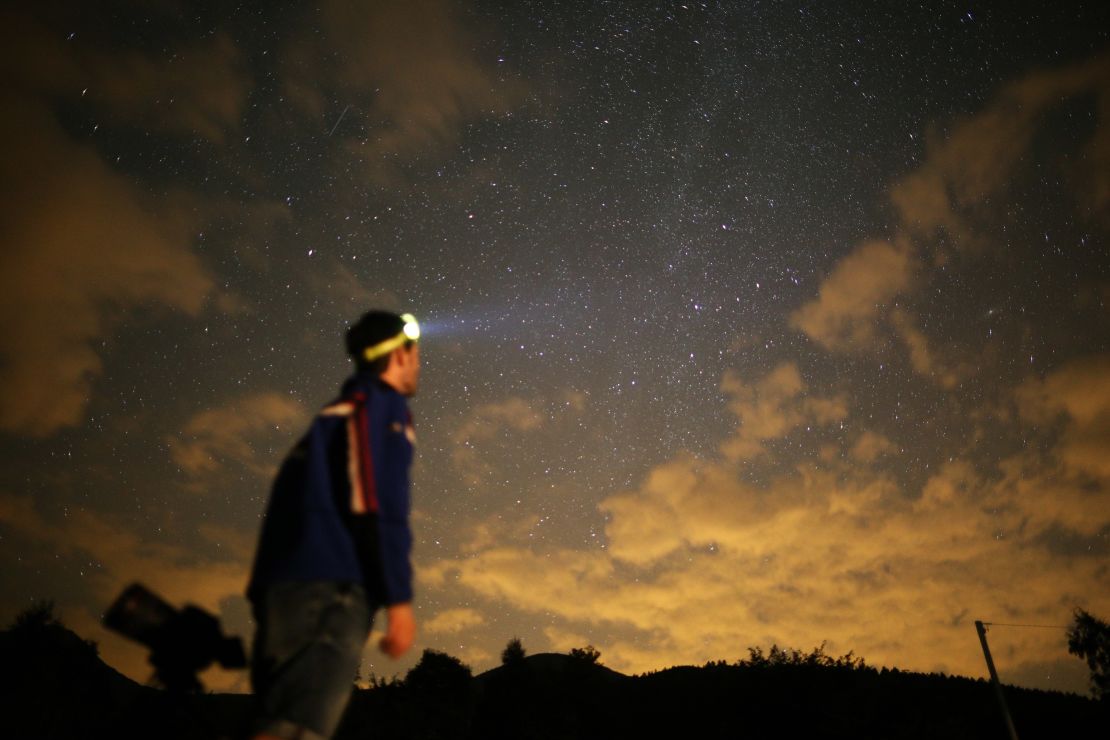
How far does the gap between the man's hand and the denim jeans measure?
0.10 meters

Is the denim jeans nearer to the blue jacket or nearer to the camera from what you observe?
the blue jacket

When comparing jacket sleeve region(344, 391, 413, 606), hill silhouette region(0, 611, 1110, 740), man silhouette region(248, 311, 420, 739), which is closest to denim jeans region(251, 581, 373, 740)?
man silhouette region(248, 311, 420, 739)

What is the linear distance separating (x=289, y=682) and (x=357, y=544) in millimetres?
512

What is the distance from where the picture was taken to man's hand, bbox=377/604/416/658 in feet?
7.73

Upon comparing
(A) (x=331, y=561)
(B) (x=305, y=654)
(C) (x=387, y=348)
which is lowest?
(B) (x=305, y=654)

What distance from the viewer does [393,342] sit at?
3072 mm

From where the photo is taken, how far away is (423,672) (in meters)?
54.3

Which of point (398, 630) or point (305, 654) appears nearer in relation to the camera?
point (305, 654)

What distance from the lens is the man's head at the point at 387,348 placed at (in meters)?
3.02

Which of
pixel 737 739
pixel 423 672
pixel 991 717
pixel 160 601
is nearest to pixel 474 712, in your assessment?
pixel 423 672

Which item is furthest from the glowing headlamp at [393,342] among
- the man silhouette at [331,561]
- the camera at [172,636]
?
the camera at [172,636]

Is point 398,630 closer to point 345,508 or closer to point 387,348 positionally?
point 345,508

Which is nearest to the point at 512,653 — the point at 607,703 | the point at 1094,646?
the point at 607,703

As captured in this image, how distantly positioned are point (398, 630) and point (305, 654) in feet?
1.26
